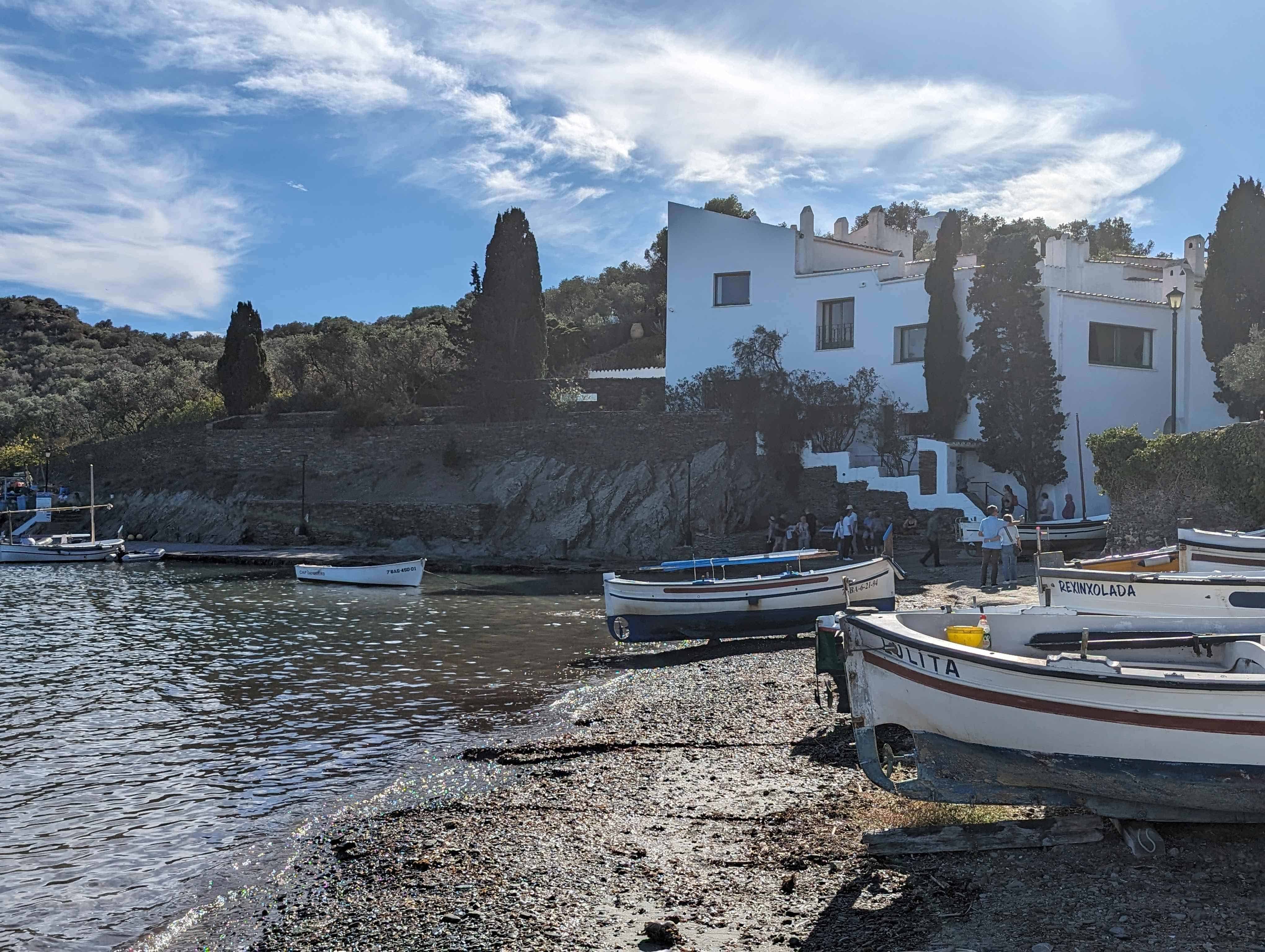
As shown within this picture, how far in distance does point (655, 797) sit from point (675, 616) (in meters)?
9.28

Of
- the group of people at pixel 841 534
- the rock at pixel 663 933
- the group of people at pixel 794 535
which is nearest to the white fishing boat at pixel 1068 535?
the group of people at pixel 841 534

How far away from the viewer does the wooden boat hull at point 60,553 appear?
4297 centimetres

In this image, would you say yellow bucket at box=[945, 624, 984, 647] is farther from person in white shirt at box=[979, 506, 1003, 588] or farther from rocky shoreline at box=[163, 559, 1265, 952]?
person in white shirt at box=[979, 506, 1003, 588]

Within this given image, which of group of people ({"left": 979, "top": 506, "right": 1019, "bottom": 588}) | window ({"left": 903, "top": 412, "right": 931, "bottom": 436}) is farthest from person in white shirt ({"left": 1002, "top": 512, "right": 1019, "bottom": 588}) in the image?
window ({"left": 903, "top": 412, "right": 931, "bottom": 436})

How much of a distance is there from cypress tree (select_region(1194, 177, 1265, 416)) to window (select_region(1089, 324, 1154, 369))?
182cm

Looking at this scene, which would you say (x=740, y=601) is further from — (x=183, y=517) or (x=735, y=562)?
(x=183, y=517)

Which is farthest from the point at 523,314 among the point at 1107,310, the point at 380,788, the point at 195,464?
the point at 380,788

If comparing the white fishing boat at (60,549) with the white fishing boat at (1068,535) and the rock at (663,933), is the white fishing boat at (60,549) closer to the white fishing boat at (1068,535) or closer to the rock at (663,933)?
the white fishing boat at (1068,535)

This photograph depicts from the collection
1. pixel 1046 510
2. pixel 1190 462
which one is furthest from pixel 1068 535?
pixel 1190 462

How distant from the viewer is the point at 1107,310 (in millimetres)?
34500

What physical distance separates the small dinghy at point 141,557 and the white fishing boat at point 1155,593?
3823 cm

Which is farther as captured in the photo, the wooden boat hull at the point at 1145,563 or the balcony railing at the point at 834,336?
the balcony railing at the point at 834,336

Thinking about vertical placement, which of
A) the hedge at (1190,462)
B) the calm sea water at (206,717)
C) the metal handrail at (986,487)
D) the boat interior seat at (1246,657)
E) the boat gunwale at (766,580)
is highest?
the hedge at (1190,462)

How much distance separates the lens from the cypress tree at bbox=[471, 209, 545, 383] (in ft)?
149
